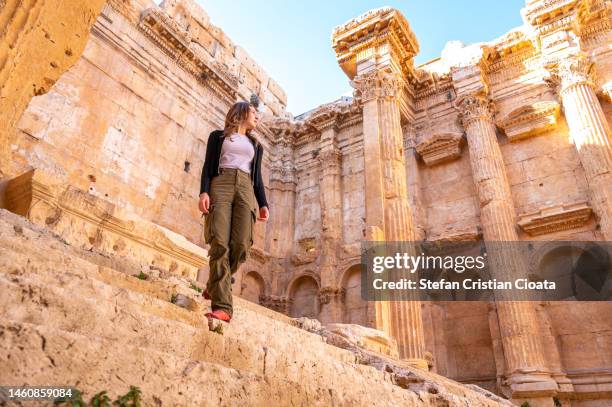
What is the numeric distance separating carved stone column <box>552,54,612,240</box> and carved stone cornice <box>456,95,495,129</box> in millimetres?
2101

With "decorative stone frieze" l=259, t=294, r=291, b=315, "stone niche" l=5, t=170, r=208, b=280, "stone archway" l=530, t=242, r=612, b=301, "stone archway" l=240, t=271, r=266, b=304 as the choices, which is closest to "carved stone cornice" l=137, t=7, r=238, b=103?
"stone archway" l=240, t=271, r=266, b=304

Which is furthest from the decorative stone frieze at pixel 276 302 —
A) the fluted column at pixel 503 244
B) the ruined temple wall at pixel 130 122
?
the fluted column at pixel 503 244

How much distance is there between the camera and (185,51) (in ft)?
49.9

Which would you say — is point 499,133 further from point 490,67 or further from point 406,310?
point 406,310

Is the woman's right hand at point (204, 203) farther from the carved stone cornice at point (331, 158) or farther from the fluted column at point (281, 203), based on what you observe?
the carved stone cornice at point (331, 158)

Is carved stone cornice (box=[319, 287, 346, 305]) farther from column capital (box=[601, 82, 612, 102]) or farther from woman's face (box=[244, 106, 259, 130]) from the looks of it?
woman's face (box=[244, 106, 259, 130])

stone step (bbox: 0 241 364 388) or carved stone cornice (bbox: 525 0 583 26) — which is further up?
carved stone cornice (bbox: 525 0 583 26)

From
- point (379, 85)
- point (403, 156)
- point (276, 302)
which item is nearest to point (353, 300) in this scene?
point (276, 302)

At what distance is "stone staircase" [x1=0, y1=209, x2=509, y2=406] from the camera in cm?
159

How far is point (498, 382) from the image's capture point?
11.2 m

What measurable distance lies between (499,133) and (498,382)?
26.1 ft

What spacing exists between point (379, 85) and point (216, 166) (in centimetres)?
1049

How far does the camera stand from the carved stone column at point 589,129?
11203 millimetres

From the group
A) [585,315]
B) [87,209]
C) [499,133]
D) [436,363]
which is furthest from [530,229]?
[87,209]
